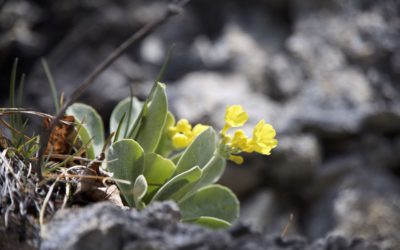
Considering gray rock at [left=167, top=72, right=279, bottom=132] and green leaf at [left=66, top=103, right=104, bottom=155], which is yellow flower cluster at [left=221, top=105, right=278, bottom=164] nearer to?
green leaf at [left=66, top=103, right=104, bottom=155]

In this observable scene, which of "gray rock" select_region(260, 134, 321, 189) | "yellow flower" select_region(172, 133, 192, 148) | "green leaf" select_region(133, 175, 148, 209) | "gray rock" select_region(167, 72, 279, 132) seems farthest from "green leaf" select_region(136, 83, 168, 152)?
"gray rock" select_region(260, 134, 321, 189)

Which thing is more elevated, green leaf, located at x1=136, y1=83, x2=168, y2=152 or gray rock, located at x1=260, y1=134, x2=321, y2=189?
green leaf, located at x1=136, y1=83, x2=168, y2=152

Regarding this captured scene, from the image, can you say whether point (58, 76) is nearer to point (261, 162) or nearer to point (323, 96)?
point (261, 162)

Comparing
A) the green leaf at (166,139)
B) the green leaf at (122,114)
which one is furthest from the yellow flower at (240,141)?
the green leaf at (122,114)

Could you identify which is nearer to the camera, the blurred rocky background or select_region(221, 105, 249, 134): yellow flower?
select_region(221, 105, 249, 134): yellow flower

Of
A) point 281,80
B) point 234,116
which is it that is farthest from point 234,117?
point 281,80

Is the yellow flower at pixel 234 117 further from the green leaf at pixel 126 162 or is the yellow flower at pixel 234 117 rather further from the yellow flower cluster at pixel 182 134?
the green leaf at pixel 126 162
